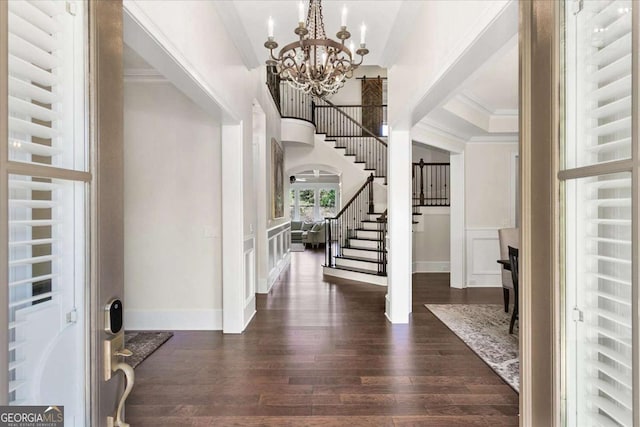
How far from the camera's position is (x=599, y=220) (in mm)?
939

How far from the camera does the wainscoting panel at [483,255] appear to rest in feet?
19.5

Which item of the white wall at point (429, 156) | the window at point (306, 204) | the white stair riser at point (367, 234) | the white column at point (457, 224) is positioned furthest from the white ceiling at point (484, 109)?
the window at point (306, 204)

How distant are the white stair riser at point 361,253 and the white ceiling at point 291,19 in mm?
3898

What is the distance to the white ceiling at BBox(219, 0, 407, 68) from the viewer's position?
2893 mm

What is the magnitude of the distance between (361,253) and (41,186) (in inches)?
246

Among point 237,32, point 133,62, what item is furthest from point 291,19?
point 133,62

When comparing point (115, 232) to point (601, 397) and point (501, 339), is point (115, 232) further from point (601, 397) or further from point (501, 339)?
point (501, 339)

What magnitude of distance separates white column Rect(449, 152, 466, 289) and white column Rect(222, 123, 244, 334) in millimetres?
3996

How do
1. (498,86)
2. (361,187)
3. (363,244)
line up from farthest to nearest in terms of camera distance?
(361,187) → (363,244) → (498,86)

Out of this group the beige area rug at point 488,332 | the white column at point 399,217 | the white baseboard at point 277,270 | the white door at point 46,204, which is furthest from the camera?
the white baseboard at point 277,270

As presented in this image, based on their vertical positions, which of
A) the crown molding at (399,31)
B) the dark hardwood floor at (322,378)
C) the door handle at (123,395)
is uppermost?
the crown molding at (399,31)

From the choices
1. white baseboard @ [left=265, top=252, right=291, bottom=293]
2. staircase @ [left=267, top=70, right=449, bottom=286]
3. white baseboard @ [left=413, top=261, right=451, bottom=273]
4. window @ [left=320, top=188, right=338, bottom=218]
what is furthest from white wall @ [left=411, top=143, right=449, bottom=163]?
window @ [left=320, top=188, right=338, bottom=218]

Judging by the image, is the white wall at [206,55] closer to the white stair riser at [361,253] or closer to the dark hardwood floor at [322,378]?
the dark hardwood floor at [322,378]

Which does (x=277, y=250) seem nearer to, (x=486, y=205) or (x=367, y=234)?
(x=367, y=234)
